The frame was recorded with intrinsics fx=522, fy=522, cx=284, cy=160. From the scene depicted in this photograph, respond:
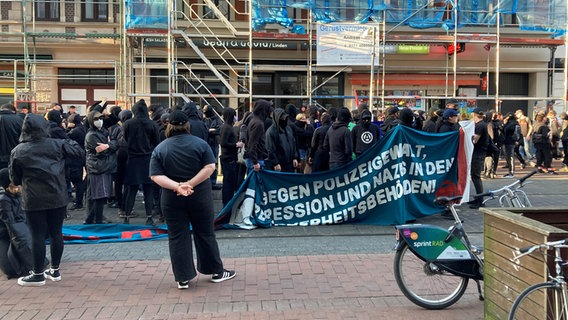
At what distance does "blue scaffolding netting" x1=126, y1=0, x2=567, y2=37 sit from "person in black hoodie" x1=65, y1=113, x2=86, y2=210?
293 inches

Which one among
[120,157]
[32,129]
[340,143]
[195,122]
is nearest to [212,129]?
[195,122]

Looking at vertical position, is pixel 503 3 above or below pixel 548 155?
above

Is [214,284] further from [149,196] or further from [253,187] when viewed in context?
[149,196]

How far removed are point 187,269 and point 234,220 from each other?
2726 mm

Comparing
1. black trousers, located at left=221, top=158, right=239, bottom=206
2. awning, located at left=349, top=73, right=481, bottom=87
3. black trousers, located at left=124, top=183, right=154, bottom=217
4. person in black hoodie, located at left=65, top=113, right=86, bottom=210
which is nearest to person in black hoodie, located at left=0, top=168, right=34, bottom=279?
black trousers, located at left=124, top=183, right=154, bottom=217

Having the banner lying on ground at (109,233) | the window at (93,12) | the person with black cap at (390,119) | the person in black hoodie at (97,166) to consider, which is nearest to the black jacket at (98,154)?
the person in black hoodie at (97,166)

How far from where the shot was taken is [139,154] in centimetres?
846

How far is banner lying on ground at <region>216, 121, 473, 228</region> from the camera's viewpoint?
26.8 ft

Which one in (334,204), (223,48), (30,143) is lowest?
(334,204)

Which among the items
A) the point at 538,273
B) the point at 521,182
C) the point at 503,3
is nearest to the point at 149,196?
the point at 521,182

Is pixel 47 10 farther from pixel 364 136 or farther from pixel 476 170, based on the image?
pixel 476 170

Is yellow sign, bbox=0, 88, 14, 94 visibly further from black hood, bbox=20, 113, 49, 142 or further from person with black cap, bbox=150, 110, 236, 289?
person with black cap, bbox=150, 110, 236, 289

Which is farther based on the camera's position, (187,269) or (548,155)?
(548,155)

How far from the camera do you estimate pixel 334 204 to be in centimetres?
830
